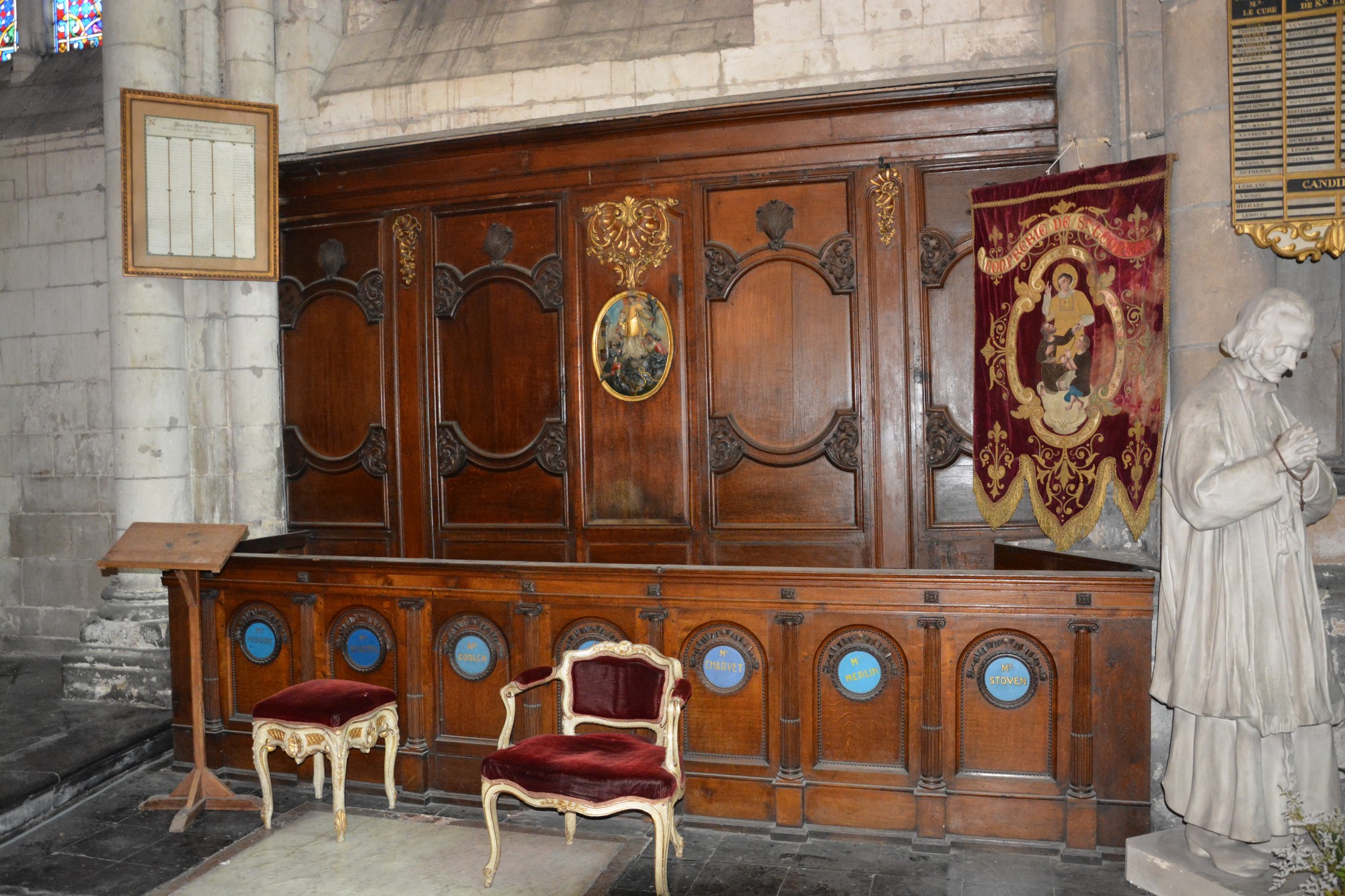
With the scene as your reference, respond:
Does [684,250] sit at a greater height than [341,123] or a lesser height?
lesser

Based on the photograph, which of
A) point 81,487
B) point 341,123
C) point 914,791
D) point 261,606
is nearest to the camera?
point 914,791

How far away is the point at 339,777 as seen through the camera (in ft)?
13.5

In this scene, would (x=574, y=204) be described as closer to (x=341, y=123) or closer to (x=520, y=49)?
(x=520, y=49)

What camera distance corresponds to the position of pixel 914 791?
4.02 meters

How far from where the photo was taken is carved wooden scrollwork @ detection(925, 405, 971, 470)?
17.3ft

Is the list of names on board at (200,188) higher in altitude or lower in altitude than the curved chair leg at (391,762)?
higher

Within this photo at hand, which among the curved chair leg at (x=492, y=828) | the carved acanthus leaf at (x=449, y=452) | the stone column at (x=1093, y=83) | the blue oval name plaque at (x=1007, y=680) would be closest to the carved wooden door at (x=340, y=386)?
the carved acanthus leaf at (x=449, y=452)

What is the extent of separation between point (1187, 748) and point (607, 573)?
2.27m

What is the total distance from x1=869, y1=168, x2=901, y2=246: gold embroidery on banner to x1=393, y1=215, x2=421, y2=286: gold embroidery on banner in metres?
2.70

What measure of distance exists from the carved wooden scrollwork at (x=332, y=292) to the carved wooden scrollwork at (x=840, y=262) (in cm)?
270

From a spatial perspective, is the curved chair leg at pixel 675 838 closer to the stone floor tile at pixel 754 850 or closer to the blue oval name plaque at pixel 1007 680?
the stone floor tile at pixel 754 850

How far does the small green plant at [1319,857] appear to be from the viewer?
2445mm

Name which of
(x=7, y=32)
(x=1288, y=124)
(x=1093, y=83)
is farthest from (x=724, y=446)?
(x=7, y=32)

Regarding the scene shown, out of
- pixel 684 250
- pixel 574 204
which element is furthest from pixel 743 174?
pixel 574 204
